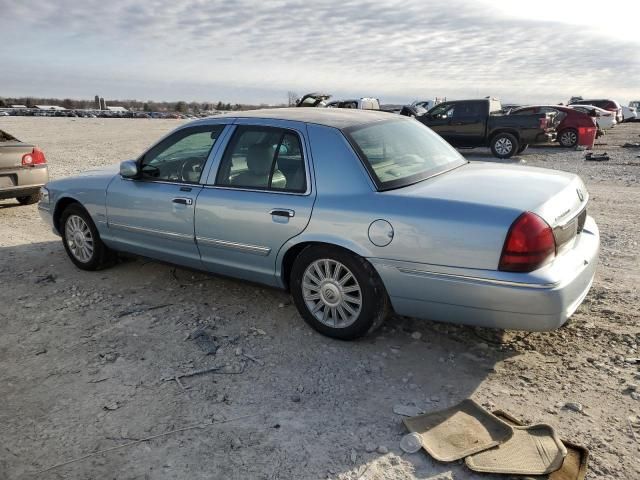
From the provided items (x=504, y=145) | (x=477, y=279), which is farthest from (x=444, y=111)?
(x=477, y=279)

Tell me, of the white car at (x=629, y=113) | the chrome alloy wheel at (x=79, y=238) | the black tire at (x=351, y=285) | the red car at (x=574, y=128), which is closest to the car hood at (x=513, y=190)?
the black tire at (x=351, y=285)

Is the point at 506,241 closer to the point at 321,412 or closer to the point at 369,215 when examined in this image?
the point at 369,215

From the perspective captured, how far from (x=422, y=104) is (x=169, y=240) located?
3187 centimetres

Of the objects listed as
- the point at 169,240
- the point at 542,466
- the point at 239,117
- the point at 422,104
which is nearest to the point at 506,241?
the point at 542,466

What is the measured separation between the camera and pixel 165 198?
178 inches

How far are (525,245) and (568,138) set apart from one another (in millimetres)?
16793

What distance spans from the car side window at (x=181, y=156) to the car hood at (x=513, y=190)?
5.95ft

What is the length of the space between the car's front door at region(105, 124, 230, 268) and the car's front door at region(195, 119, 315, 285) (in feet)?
0.59

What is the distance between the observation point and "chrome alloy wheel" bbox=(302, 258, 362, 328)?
12.1 ft

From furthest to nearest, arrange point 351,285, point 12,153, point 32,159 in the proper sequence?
point 32,159, point 12,153, point 351,285

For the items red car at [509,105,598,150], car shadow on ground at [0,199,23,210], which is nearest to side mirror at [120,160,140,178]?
car shadow on ground at [0,199,23,210]

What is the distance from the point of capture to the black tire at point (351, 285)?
356 cm

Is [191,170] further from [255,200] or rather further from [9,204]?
[9,204]

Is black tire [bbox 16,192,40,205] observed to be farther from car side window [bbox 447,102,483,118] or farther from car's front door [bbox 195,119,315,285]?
car side window [bbox 447,102,483,118]
